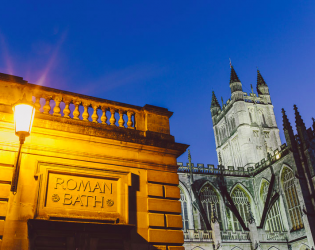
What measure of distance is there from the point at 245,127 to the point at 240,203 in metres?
14.1

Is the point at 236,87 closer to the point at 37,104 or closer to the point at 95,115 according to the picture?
the point at 95,115

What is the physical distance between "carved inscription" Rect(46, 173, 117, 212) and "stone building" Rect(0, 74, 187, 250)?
0.02 m

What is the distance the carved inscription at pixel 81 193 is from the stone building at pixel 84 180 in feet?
0.06

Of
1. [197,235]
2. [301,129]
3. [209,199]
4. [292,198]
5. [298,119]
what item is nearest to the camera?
[197,235]

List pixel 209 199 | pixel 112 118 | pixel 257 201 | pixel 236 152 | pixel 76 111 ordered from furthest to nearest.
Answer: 1. pixel 236 152
2. pixel 257 201
3. pixel 209 199
4. pixel 112 118
5. pixel 76 111

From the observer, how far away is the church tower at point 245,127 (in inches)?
1752

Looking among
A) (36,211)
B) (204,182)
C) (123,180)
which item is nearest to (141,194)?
(123,180)

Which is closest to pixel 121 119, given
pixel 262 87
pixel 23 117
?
pixel 23 117

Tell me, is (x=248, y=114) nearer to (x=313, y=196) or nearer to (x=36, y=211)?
(x=313, y=196)

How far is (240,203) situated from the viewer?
112 ft

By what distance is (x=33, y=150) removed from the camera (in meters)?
6.61

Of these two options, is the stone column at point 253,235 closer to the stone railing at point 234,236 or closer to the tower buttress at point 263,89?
the stone railing at point 234,236

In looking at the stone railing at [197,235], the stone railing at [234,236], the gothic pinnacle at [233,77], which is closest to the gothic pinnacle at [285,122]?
the stone railing at [234,236]

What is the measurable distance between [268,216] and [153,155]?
28417mm
